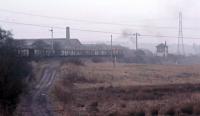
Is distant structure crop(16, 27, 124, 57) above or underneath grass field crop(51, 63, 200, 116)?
above

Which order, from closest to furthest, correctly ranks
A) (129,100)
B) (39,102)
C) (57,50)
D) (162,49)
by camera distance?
1. (39,102)
2. (129,100)
3. (57,50)
4. (162,49)

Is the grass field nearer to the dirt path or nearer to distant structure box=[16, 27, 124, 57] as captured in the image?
the dirt path

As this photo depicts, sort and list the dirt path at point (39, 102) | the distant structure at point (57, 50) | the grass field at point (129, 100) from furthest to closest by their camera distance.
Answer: the distant structure at point (57, 50)
the dirt path at point (39, 102)
the grass field at point (129, 100)

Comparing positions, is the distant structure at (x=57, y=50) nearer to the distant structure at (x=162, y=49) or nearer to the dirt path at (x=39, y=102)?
the dirt path at (x=39, y=102)

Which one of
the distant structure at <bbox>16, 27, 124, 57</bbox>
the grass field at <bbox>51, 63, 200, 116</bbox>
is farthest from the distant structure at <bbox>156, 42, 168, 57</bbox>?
the grass field at <bbox>51, 63, 200, 116</bbox>

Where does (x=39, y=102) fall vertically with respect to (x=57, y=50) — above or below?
below

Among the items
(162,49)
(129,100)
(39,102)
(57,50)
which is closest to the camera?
(39,102)

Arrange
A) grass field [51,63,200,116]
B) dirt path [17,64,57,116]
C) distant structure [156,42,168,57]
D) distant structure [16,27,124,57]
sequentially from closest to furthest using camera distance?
1. grass field [51,63,200,116]
2. dirt path [17,64,57,116]
3. distant structure [16,27,124,57]
4. distant structure [156,42,168,57]

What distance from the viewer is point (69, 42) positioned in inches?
4882

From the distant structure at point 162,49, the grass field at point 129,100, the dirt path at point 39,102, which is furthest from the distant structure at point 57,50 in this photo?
the distant structure at point 162,49

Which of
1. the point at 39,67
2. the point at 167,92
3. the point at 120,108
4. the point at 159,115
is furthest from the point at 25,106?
the point at 39,67

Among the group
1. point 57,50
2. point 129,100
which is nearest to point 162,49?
point 57,50

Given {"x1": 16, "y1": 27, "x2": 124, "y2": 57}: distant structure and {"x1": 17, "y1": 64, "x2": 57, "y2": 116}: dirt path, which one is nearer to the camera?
{"x1": 17, "y1": 64, "x2": 57, "y2": 116}: dirt path

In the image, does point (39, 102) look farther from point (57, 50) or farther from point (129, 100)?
point (57, 50)
